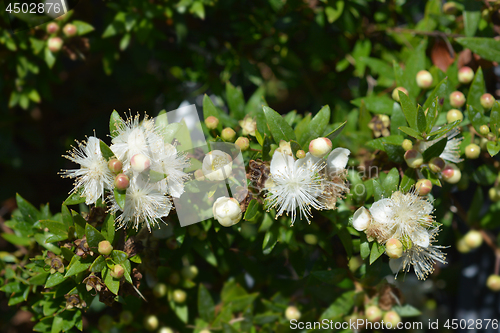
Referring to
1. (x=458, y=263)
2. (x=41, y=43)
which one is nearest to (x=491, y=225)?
(x=458, y=263)

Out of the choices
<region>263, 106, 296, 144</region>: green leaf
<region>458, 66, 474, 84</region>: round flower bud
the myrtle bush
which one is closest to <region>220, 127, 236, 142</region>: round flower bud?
the myrtle bush

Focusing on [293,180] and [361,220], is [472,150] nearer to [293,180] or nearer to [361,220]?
[361,220]

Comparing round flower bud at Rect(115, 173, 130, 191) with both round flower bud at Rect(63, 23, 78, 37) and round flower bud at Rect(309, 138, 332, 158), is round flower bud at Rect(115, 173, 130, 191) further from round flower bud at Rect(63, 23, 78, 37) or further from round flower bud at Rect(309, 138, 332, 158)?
round flower bud at Rect(63, 23, 78, 37)

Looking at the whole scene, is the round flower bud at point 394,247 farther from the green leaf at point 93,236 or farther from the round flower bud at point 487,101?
the green leaf at point 93,236

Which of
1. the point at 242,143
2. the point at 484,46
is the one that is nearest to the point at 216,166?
the point at 242,143

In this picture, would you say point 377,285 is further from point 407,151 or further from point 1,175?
point 1,175

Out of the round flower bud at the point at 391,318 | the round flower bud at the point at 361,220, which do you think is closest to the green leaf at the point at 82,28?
the round flower bud at the point at 361,220
